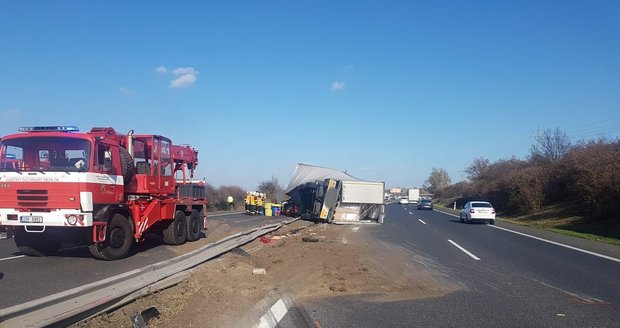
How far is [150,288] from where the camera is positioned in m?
8.09

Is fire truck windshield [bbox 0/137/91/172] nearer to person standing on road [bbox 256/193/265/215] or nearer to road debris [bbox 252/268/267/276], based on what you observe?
road debris [bbox 252/268/267/276]

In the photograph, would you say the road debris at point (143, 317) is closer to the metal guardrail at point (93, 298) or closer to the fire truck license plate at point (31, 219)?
the metal guardrail at point (93, 298)

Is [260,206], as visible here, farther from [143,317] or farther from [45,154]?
[143,317]

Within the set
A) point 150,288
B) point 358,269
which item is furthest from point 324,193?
point 150,288

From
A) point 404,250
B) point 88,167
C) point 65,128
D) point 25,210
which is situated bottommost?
point 404,250

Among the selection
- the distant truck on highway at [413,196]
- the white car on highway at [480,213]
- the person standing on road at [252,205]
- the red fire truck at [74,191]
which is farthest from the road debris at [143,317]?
the distant truck on highway at [413,196]

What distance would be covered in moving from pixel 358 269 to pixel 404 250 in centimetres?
478

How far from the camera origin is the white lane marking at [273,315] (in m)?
6.88

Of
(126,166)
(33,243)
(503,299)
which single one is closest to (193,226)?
(126,166)

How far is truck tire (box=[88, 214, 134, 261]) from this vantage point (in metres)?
12.5

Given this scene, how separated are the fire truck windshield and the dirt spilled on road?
4.04 m

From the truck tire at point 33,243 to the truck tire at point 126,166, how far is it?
93.0 inches

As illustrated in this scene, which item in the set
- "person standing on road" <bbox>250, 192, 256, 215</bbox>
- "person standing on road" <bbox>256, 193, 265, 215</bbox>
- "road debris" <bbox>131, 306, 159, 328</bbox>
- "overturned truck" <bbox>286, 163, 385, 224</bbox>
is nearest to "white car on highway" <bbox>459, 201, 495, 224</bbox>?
"overturned truck" <bbox>286, 163, 385, 224</bbox>

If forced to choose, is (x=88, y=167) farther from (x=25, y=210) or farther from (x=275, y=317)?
(x=275, y=317)
